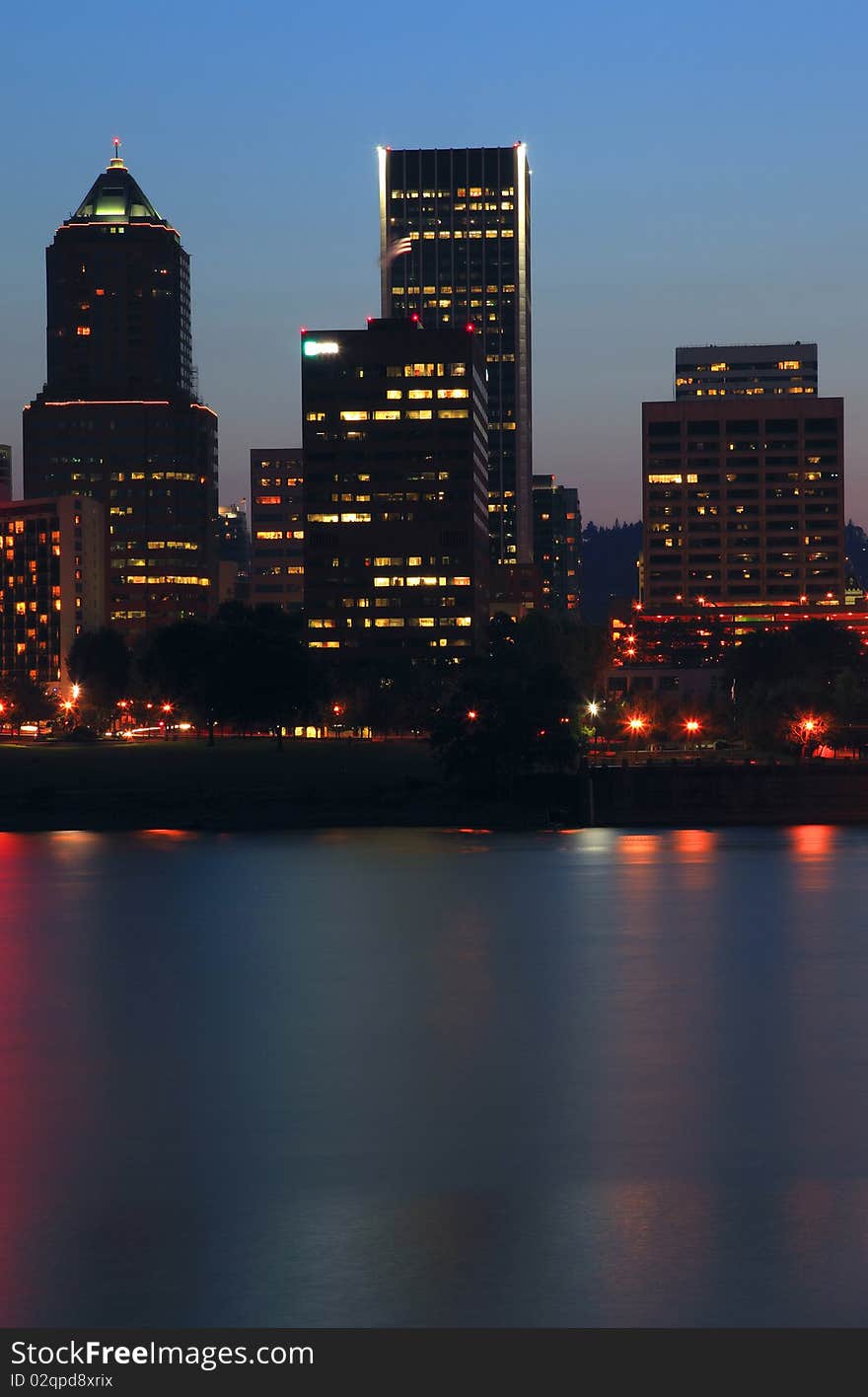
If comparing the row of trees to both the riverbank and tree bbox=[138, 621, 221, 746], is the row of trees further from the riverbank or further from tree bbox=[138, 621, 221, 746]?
the riverbank

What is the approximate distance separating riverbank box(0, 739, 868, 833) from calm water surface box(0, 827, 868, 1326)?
154 feet

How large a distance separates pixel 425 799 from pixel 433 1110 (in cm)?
9876

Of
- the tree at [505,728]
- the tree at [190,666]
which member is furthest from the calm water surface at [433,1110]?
the tree at [190,666]

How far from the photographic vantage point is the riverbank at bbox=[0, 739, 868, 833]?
439 ft

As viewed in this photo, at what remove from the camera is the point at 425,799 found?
13638 centimetres

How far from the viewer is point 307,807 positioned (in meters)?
136

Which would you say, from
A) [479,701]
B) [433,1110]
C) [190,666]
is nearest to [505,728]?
[479,701]

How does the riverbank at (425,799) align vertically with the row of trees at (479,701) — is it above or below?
below

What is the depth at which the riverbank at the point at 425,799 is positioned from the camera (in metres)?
134

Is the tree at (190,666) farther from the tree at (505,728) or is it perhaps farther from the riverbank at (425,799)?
the tree at (505,728)

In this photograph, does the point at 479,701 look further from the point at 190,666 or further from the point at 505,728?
the point at 190,666

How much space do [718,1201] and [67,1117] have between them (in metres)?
15.0

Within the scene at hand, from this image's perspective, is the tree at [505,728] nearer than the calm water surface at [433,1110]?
No

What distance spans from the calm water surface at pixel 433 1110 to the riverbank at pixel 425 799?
154ft
